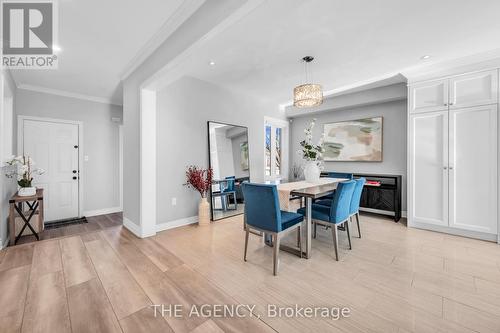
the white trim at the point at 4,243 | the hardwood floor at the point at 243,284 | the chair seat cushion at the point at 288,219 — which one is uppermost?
the chair seat cushion at the point at 288,219

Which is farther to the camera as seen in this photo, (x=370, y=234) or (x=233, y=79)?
(x=233, y=79)

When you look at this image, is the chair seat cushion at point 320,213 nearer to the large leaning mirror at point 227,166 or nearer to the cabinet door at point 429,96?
the large leaning mirror at point 227,166

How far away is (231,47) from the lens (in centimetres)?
270

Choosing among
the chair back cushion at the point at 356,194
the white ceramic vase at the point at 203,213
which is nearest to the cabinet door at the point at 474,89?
the chair back cushion at the point at 356,194

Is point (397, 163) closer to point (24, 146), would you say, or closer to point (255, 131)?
point (255, 131)

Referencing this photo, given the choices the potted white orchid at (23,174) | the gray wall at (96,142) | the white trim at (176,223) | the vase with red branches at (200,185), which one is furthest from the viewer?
the gray wall at (96,142)

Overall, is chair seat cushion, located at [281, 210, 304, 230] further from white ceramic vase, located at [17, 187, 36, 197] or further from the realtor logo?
white ceramic vase, located at [17, 187, 36, 197]

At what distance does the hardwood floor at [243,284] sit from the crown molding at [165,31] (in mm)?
2475

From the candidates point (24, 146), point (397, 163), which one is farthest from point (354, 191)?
point (24, 146)

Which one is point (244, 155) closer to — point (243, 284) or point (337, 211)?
point (337, 211)

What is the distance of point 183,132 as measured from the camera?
→ 3.66 m

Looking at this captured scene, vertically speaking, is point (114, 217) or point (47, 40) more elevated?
point (47, 40)

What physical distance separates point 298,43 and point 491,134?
2846 mm

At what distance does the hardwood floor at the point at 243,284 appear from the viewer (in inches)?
58.5
